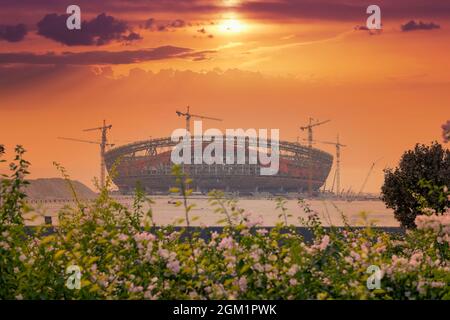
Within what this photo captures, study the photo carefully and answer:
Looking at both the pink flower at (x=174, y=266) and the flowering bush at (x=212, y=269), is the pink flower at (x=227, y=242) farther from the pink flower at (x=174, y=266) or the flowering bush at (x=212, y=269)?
the pink flower at (x=174, y=266)

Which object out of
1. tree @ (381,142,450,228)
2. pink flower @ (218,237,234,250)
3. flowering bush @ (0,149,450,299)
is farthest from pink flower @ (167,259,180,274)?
tree @ (381,142,450,228)

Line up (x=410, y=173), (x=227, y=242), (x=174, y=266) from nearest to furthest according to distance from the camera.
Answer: (x=174, y=266), (x=227, y=242), (x=410, y=173)

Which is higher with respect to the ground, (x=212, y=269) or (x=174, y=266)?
(x=174, y=266)

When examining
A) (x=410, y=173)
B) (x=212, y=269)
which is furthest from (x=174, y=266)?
(x=410, y=173)

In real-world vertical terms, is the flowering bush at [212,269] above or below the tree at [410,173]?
below

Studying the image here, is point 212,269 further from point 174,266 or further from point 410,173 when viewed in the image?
point 410,173

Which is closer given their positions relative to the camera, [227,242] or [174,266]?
[174,266]

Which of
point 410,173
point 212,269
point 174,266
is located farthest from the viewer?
point 410,173

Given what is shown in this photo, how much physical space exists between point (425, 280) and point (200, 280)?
346 cm

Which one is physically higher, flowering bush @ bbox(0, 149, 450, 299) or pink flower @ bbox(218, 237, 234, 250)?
pink flower @ bbox(218, 237, 234, 250)

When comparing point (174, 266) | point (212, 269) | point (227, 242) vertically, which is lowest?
point (212, 269)

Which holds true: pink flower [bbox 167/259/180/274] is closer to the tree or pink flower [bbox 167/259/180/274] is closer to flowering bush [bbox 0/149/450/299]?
flowering bush [bbox 0/149/450/299]

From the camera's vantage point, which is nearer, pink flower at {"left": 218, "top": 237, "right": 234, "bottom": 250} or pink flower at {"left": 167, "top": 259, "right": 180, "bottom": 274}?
pink flower at {"left": 167, "top": 259, "right": 180, "bottom": 274}

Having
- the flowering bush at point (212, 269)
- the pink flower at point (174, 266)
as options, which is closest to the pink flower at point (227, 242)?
the flowering bush at point (212, 269)
